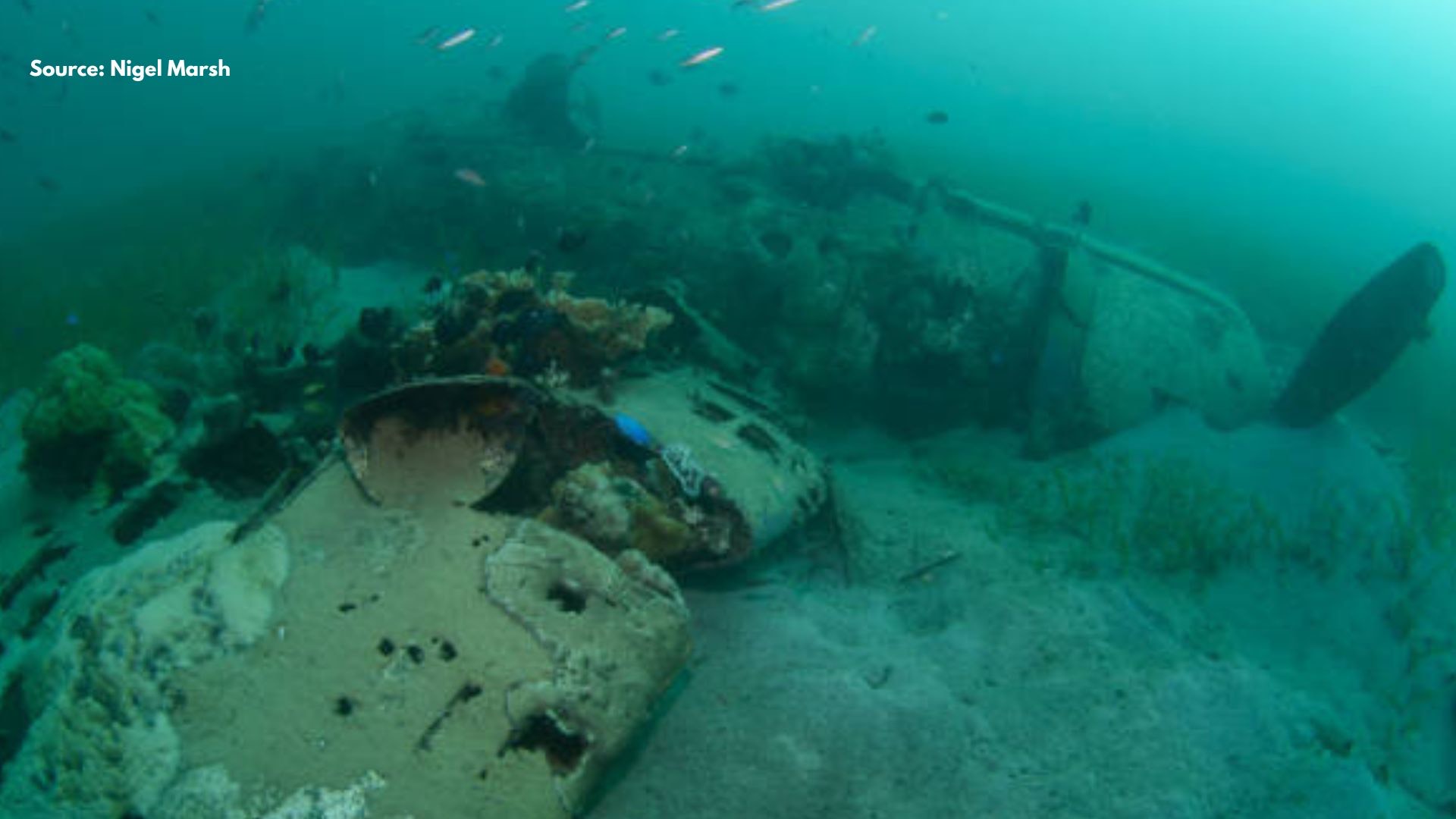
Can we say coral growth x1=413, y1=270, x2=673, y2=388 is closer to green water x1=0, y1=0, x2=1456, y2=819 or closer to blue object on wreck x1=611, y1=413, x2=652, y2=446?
green water x1=0, y1=0, x2=1456, y2=819

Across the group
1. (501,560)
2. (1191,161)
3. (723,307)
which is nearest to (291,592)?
(501,560)

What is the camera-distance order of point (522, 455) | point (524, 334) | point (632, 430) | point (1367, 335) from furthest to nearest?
point (1367, 335) < point (524, 334) < point (632, 430) < point (522, 455)

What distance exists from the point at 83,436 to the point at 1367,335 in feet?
45.3

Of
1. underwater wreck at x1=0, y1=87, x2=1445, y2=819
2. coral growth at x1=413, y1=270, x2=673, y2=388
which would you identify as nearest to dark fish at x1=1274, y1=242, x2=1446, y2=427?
underwater wreck at x1=0, y1=87, x2=1445, y2=819

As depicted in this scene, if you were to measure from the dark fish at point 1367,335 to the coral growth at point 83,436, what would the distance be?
12763 millimetres

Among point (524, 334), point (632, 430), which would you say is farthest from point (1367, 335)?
point (524, 334)

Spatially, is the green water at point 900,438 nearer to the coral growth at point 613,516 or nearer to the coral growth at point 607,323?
the coral growth at point 607,323

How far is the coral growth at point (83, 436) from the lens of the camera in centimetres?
541

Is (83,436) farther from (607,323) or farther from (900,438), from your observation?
(900,438)

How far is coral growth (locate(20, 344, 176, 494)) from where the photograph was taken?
17.8 feet

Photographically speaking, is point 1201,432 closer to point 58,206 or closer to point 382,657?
Answer: point 382,657

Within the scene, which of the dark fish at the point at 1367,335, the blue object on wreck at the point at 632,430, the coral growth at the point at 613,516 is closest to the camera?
the coral growth at the point at 613,516

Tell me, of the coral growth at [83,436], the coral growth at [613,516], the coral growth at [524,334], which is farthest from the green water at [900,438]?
the coral growth at [613,516]

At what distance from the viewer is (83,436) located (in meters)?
5.47
